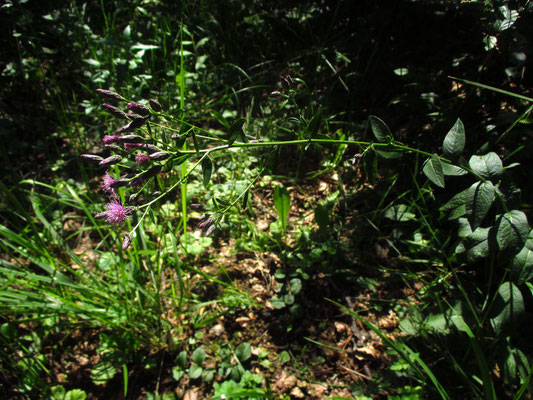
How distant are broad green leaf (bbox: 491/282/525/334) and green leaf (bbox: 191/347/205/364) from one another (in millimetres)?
1289

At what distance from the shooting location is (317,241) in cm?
178

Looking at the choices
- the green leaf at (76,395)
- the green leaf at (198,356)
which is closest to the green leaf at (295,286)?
the green leaf at (198,356)

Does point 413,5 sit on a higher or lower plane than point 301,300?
higher

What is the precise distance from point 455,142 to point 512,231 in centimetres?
37

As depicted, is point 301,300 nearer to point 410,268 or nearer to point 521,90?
point 410,268

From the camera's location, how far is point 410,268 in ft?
5.65

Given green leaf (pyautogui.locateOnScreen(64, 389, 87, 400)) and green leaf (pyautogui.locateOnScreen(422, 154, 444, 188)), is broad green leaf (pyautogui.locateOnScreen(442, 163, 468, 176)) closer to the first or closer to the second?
green leaf (pyautogui.locateOnScreen(422, 154, 444, 188))

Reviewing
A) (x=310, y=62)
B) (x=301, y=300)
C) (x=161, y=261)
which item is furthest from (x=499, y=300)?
(x=310, y=62)

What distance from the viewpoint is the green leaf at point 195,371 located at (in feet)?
5.13

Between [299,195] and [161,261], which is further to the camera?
[299,195]

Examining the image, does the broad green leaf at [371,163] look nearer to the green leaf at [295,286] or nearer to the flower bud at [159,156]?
the flower bud at [159,156]

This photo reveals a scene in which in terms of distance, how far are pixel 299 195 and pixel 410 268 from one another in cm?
82

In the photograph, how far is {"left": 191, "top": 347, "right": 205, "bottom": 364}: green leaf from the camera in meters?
1.59

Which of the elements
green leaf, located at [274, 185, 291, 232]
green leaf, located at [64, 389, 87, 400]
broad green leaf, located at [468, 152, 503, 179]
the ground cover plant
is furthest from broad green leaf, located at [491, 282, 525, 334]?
green leaf, located at [64, 389, 87, 400]
